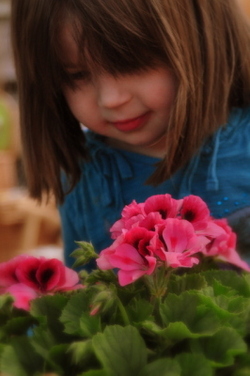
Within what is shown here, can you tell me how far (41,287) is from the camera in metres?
0.43

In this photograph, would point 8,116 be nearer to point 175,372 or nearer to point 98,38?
point 98,38

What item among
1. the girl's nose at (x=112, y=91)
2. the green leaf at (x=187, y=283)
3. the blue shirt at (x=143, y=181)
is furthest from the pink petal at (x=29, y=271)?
the blue shirt at (x=143, y=181)

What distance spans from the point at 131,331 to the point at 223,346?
0.06 meters

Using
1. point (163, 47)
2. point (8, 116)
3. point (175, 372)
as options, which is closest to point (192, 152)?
point (163, 47)

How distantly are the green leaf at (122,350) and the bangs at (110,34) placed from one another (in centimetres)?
47

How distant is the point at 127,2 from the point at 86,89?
0.44ft

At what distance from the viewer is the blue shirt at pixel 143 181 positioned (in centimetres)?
89

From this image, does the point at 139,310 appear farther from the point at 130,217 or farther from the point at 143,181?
the point at 143,181

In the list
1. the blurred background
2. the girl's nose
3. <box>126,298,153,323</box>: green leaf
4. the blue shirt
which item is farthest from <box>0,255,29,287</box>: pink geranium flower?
the blurred background

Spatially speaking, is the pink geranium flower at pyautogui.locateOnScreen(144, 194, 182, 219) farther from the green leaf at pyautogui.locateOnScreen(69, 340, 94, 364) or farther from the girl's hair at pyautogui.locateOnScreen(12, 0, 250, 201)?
the girl's hair at pyautogui.locateOnScreen(12, 0, 250, 201)

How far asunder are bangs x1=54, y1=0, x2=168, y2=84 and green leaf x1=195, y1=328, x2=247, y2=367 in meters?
0.47

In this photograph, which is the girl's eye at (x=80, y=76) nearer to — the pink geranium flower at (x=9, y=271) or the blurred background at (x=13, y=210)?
the pink geranium flower at (x=9, y=271)

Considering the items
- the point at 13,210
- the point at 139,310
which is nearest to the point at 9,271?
the point at 139,310

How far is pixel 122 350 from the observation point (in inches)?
13.0
